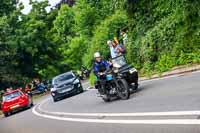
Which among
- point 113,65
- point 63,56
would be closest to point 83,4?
point 63,56

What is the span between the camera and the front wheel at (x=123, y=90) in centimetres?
1626

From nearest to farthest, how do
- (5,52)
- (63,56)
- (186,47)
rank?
(186,47) → (5,52) → (63,56)

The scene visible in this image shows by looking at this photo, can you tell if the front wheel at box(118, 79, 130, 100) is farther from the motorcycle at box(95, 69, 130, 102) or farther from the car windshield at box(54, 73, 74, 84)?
the car windshield at box(54, 73, 74, 84)

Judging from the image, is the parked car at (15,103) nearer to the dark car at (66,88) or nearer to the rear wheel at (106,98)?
the dark car at (66,88)

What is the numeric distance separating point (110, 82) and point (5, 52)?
34.4m

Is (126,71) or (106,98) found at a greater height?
(126,71)

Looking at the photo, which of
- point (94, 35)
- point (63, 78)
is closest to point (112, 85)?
A: point (63, 78)

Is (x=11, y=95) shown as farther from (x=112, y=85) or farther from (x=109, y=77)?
(x=109, y=77)

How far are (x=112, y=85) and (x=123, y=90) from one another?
3.10 feet

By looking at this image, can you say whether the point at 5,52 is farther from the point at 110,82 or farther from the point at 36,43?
the point at 110,82

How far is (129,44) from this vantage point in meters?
26.5

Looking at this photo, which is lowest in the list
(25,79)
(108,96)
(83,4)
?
(25,79)

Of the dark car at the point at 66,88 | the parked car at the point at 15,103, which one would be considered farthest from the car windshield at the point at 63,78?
the parked car at the point at 15,103

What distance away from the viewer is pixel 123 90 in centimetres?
1656
